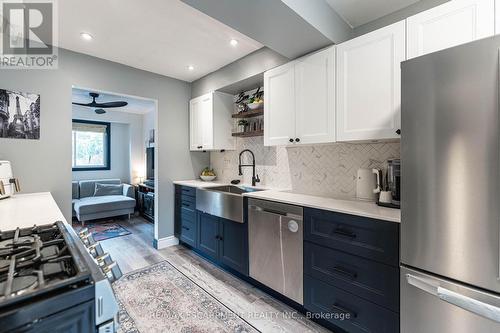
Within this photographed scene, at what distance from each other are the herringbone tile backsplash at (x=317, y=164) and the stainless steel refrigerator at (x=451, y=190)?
2.76 feet

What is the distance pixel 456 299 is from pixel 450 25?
155cm

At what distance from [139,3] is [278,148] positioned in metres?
1.95

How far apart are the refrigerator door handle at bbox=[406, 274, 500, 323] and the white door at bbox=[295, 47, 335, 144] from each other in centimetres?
115

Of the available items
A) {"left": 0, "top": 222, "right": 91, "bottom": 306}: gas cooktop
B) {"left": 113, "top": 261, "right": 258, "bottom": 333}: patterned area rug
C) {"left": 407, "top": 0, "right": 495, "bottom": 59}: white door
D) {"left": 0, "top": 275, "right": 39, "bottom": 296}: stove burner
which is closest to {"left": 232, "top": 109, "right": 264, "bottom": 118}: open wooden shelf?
{"left": 407, "top": 0, "right": 495, "bottom": 59}: white door

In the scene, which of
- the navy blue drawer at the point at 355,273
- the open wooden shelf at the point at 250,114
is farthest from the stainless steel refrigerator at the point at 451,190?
the open wooden shelf at the point at 250,114

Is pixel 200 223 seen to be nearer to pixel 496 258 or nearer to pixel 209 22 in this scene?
pixel 209 22

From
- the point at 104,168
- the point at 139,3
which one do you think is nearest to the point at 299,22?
the point at 139,3

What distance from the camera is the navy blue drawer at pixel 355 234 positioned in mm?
1414

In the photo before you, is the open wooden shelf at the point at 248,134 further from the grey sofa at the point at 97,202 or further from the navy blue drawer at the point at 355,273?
the grey sofa at the point at 97,202

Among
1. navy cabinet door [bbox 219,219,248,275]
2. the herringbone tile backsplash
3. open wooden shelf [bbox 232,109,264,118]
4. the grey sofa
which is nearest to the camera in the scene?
the herringbone tile backsplash

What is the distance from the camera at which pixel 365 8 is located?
1.96 meters

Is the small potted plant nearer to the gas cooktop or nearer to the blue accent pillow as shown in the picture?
the gas cooktop

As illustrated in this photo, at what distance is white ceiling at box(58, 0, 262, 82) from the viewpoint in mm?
1954

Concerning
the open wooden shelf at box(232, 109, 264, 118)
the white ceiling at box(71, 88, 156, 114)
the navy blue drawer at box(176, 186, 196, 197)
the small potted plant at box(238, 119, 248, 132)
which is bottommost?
the navy blue drawer at box(176, 186, 196, 197)
